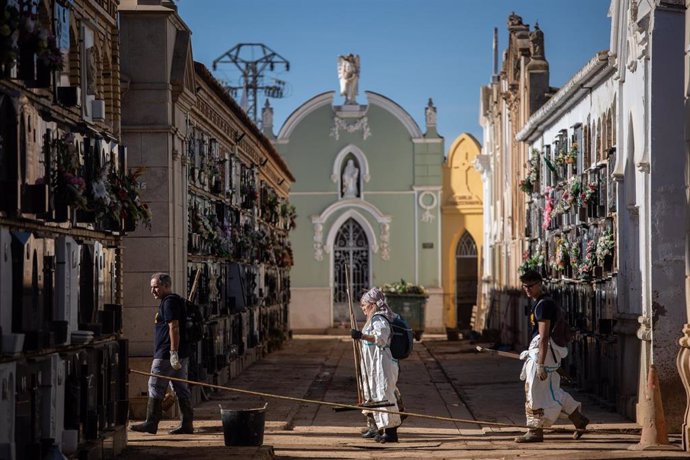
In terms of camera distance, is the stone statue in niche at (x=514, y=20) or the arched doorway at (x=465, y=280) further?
the arched doorway at (x=465, y=280)

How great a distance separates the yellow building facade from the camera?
163 ft

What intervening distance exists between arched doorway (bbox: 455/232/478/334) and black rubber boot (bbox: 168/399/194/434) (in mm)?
33201

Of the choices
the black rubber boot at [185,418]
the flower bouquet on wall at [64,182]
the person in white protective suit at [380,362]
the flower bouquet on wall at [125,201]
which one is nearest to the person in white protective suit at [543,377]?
the person in white protective suit at [380,362]

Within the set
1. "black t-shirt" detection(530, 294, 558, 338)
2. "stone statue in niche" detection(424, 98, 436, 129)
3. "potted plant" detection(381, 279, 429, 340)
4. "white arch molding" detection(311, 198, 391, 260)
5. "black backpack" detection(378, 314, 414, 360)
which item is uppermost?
"stone statue in niche" detection(424, 98, 436, 129)

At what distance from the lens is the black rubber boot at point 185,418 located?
16.2 m

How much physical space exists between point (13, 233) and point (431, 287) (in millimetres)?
38916

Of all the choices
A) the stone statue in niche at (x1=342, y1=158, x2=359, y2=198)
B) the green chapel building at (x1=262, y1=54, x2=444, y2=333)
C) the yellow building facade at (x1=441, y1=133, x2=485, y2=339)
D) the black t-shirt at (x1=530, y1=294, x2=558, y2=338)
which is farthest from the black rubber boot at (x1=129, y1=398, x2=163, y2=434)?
the stone statue in niche at (x1=342, y1=158, x2=359, y2=198)

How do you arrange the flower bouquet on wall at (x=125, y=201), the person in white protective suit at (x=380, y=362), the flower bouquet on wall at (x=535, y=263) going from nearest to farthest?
1. the flower bouquet on wall at (x=125, y=201)
2. the person in white protective suit at (x=380, y=362)
3. the flower bouquet on wall at (x=535, y=263)

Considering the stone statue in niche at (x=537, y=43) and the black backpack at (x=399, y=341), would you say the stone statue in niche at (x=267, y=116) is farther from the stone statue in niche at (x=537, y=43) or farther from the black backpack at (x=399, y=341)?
the black backpack at (x=399, y=341)

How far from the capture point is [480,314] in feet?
152

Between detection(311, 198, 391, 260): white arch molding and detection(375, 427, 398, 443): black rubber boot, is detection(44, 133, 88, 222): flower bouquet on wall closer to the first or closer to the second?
detection(375, 427, 398, 443): black rubber boot

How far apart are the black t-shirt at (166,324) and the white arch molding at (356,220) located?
33110 millimetres

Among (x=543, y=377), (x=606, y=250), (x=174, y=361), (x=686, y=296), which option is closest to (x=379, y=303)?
(x=543, y=377)

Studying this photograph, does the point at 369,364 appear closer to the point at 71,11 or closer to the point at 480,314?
the point at 71,11
